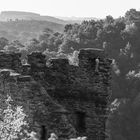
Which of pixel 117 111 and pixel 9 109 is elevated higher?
pixel 9 109

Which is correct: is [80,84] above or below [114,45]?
above

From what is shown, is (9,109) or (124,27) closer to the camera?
(9,109)

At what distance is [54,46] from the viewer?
13125 cm

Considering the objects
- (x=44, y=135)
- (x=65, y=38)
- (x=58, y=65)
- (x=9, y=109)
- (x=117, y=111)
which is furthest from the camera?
(x=65, y=38)

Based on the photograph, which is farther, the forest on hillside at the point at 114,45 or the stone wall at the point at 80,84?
the forest on hillside at the point at 114,45

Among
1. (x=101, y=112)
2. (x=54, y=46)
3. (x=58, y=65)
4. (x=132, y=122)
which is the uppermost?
(x=58, y=65)

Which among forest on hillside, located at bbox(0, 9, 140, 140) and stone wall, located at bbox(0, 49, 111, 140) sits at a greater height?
stone wall, located at bbox(0, 49, 111, 140)

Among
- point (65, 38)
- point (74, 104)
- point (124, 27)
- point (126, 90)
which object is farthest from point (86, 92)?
point (124, 27)

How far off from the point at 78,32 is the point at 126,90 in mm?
17949

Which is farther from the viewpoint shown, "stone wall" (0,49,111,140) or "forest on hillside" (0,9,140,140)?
"forest on hillside" (0,9,140,140)

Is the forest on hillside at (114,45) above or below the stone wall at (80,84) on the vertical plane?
below

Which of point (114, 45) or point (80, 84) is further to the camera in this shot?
point (114, 45)

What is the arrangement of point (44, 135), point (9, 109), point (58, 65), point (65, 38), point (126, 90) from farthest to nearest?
point (65, 38)
point (126, 90)
point (58, 65)
point (44, 135)
point (9, 109)

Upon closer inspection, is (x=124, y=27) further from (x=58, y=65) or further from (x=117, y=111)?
(x=58, y=65)
